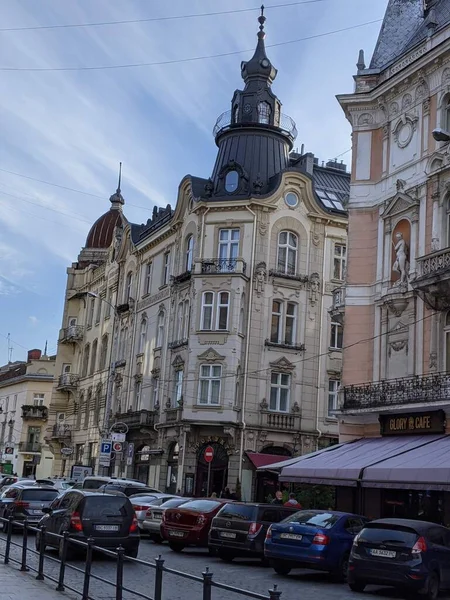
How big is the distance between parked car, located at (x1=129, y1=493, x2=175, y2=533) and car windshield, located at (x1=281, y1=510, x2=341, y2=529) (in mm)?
→ 7931

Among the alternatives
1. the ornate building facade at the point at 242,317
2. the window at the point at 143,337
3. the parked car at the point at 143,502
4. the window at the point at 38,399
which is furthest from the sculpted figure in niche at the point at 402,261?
the window at the point at 38,399

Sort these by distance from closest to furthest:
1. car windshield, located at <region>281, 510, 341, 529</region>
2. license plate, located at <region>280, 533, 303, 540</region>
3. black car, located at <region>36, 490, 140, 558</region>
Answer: license plate, located at <region>280, 533, 303, 540</region> → car windshield, located at <region>281, 510, 341, 529</region> → black car, located at <region>36, 490, 140, 558</region>

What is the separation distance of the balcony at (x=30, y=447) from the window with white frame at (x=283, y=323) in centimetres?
3740

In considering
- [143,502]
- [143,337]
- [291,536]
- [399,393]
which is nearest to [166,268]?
[143,337]

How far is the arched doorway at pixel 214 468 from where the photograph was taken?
3981cm

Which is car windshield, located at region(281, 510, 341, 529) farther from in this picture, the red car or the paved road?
the red car

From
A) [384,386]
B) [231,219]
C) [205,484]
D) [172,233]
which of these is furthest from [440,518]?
[172,233]

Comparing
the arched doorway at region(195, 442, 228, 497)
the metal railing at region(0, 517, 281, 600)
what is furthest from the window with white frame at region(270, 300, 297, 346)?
the metal railing at region(0, 517, 281, 600)

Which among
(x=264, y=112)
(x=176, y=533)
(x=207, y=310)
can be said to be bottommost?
(x=176, y=533)

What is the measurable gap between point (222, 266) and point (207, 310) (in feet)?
7.42

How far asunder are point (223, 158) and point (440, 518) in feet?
87.7

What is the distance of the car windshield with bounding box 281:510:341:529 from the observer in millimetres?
16922

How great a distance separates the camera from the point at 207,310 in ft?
136

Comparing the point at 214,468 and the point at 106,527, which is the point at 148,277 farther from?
the point at 106,527
